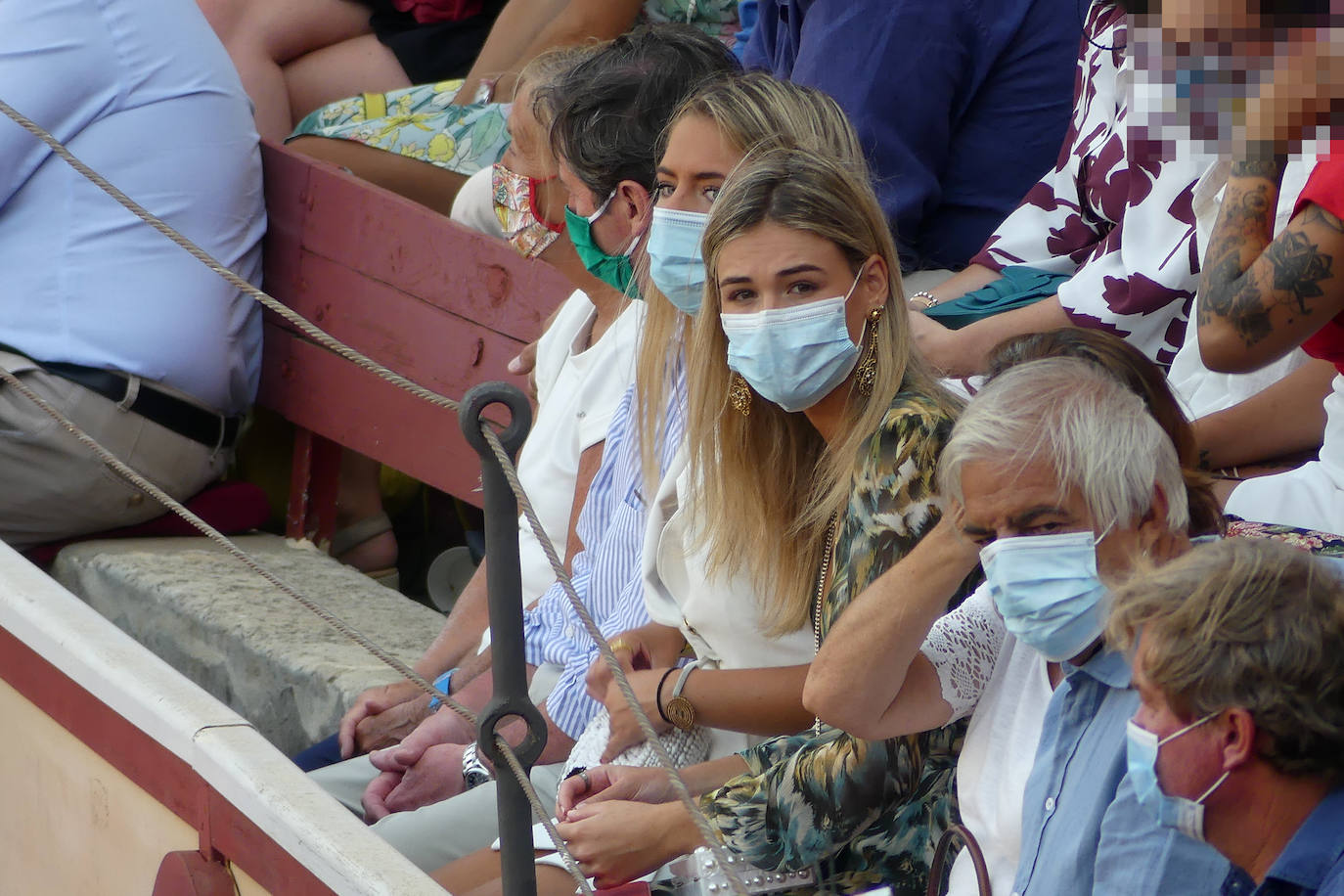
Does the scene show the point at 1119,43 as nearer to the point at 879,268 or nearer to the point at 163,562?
the point at 879,268

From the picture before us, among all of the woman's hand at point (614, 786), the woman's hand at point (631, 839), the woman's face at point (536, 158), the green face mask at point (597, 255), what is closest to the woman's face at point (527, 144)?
the woman's face at point (536, 158)

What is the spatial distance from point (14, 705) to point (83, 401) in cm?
114

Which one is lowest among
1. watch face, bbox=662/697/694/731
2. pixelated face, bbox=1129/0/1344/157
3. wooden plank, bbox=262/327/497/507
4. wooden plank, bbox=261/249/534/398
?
wooden plank, bbox=262/327/497/507

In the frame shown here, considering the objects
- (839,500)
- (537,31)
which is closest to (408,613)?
(537,31)

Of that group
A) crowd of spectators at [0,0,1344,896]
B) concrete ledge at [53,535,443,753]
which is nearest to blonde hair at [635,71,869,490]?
crowd of spectators at [0,0,1344,896]

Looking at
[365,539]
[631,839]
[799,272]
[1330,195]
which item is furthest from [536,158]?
[365,539]

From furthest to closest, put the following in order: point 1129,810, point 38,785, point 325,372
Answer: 1. point 325,372
2. point 38,785
3. point 1129,810

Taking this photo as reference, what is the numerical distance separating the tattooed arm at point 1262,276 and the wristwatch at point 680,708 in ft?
2.53

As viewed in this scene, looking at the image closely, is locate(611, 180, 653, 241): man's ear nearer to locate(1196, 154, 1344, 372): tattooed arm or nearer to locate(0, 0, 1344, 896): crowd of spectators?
locate(0, 0, 1344, 896): crowd of spectators

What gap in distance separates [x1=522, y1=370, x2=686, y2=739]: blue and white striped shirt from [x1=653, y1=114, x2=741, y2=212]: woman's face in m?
0.27

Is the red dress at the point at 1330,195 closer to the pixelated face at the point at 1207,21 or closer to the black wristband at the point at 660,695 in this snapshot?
the pixelated face at the point at 1207,21

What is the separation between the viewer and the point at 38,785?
2.59 meters

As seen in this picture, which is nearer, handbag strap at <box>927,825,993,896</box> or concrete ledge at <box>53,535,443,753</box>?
handbag strap at <box>927,825,993,896</box>

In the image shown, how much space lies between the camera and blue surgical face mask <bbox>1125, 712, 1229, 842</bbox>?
1.27m
